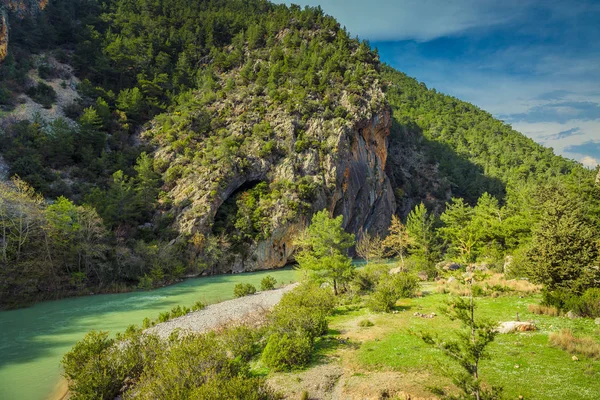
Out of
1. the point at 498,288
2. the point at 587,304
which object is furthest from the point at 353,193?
the point at 587,304

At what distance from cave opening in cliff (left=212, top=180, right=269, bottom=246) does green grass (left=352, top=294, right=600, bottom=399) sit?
3377 centimetres

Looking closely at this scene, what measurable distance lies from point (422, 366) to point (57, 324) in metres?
21.7

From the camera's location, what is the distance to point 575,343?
9.71 metres

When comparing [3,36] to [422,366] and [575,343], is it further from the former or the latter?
[575,343]

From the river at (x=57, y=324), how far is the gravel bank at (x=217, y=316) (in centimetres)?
286

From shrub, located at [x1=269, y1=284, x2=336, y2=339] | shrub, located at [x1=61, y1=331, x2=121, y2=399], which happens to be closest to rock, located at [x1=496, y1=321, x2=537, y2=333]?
shrub, located at [x1=269, y1=284, x2=336, y2=339]

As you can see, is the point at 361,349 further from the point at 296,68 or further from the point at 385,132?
the point at 296,68

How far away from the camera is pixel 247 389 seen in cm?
729

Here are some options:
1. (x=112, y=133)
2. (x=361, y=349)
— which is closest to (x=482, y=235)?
(x=361, y=349)

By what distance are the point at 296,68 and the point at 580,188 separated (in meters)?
56.1

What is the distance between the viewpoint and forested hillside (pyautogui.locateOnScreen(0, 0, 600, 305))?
101ft

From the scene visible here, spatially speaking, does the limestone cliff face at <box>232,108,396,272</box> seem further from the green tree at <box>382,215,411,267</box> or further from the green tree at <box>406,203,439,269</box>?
the green tree at <box>406,203,439,269</box>

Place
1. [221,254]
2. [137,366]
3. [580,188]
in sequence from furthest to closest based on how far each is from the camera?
[221,254], [580,188], [137,366]

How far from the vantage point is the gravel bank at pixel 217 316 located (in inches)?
689
